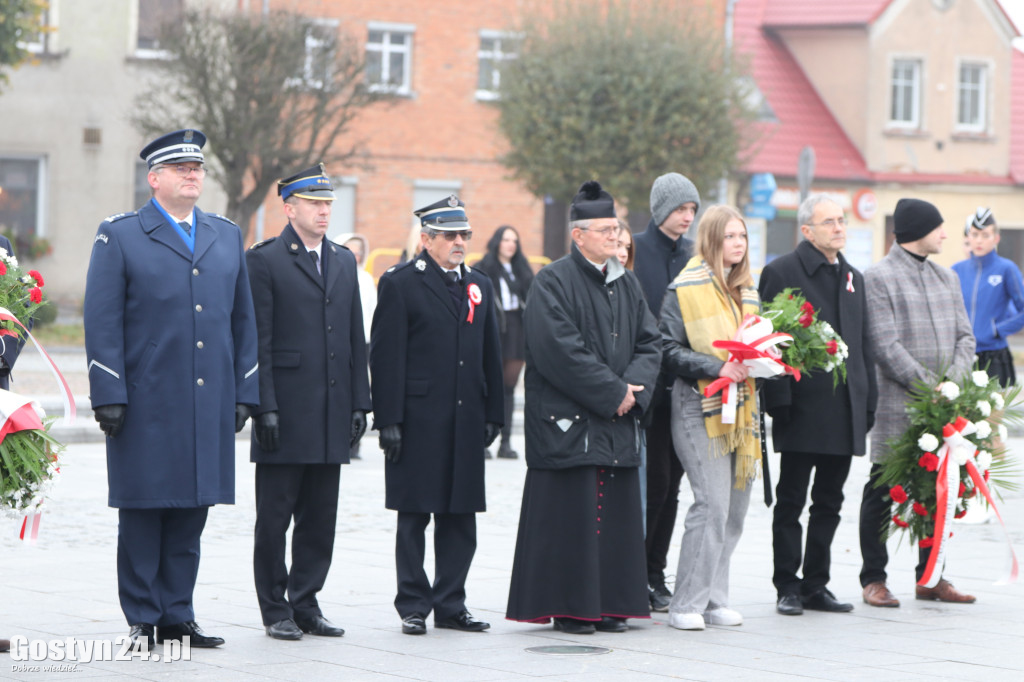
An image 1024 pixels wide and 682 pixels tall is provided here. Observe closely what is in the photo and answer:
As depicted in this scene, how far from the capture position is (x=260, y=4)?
3406cm

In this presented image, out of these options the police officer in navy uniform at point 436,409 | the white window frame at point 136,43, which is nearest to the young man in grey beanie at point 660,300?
the police officer in navy uniform at point 436,409

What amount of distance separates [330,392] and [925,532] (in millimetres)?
3419

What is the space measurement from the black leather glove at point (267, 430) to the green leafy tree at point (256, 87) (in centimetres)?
2185

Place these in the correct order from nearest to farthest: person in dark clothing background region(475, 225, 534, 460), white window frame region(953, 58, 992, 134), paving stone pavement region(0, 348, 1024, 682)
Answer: paving stone pavement region(0, 348, 1024, 682), person in dark clothing background region(475, 225, 534, 460), white window frame region(953, 58, 992, 134)

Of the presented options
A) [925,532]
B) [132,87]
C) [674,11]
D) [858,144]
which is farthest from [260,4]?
[925,532]

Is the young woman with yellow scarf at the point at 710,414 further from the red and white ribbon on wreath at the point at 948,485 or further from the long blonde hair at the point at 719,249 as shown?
the red and white ribbon on wreath at the point at 948,485

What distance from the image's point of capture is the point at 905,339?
30.2 feet

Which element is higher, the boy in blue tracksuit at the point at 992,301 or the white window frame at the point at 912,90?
the white window frame at the point at 912,90

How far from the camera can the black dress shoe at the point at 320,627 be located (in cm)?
766

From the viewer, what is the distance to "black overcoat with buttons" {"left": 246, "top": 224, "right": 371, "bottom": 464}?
7688mm

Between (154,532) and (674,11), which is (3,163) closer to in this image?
(674,11)

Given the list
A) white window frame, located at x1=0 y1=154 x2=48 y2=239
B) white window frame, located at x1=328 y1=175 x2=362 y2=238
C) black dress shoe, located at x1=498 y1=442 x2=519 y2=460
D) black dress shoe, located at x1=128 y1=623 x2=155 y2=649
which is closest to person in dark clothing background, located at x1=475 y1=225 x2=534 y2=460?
black dress shoe, located at x1=498 y1=442 x2=519 y2=460

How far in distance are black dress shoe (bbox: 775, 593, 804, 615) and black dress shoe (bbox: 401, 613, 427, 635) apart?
1953 mm

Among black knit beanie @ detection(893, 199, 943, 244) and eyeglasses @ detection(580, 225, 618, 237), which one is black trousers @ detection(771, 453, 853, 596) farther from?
eyeglasses @ detection(580, 225, 618, 237)
